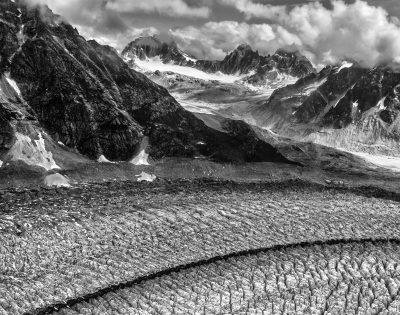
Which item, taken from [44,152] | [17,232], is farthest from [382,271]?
[44,152]

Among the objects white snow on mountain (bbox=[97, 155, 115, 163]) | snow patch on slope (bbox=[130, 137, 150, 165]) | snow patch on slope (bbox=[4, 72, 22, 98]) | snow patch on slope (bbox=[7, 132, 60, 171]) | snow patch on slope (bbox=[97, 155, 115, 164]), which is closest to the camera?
snow patch on slope (bbox=[7, 132, 60, 171])

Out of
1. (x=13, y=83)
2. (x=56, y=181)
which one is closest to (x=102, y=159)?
(x=56, y=181)

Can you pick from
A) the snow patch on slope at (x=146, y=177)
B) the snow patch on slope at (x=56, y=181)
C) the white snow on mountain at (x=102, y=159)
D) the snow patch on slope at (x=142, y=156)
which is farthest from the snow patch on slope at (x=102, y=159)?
the snow patch on slope at (x=56, y=181)

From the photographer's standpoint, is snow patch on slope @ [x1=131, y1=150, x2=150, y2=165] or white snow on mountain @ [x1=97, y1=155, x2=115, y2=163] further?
snow patch on slope @ [x1=131, y1=150, x2=150, y2=165]

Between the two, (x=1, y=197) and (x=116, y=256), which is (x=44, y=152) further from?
(x=116, y=256)

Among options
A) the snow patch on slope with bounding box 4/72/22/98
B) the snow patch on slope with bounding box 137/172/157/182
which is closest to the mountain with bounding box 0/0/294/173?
the snow patch on slope with bounding box 4/72/22/98

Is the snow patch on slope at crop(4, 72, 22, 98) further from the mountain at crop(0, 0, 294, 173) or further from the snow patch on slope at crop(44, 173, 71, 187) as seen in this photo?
the snow patch on slope at crop(44, 173, 71, 187)

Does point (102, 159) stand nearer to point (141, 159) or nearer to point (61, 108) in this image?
point (141, 159)
